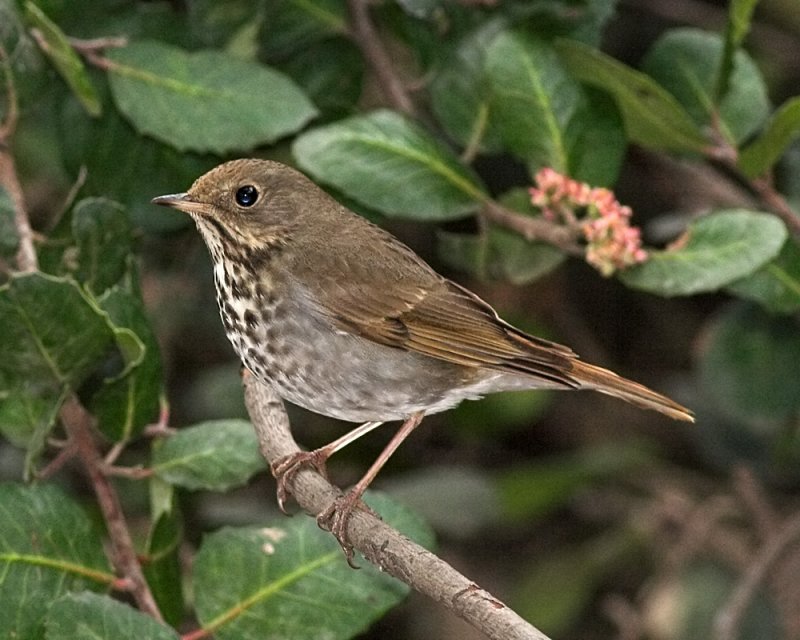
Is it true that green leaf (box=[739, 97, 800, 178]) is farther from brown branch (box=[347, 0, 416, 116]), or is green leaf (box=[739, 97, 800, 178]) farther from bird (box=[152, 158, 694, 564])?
brown branch (box=[347, 0, 416, 116])

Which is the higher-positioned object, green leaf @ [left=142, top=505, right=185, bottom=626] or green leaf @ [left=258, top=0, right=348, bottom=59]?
green leaf @ [left=258, top=0, right=348, bottom=59]

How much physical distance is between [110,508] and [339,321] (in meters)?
0.74

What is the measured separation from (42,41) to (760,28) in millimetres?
3465

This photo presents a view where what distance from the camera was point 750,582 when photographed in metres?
5.12

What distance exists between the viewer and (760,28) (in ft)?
20.2

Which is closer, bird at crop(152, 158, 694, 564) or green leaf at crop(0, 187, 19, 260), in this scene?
bird at crop(152, 158, 694, 564)

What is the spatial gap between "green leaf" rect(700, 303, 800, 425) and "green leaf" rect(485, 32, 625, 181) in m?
1.05

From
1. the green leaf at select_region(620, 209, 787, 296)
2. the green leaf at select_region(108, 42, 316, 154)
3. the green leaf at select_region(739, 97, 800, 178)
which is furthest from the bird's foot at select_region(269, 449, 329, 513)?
the green leaf at select_region(739, 97, 800, 178)

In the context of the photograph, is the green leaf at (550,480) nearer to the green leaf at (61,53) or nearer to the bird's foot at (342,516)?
the bird's foot at (342,516)

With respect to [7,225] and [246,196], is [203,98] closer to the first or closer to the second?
[246,196]

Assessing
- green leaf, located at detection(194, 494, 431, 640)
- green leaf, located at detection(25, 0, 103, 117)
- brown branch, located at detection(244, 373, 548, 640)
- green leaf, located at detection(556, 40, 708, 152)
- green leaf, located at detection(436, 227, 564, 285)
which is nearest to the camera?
brown branch, located at detection(244, 373, 548, 640)

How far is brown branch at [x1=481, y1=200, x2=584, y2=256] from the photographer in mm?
4023

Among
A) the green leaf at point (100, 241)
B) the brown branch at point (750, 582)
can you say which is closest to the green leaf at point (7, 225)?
the green leaf at point (100, 241)

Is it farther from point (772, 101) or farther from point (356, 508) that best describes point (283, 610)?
point (772, 101)
